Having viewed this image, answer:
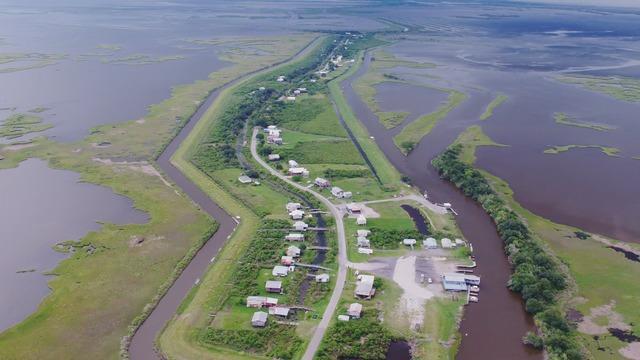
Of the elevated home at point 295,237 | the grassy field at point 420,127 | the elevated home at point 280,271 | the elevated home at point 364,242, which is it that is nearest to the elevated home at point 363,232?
the elevated home at point 364,242

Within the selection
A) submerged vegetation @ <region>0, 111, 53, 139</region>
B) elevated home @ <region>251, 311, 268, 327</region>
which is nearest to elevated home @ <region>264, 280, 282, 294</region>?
elevated home @ <region>251, 311, 268, 327</region>

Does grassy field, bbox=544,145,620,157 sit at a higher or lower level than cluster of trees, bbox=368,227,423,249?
higher

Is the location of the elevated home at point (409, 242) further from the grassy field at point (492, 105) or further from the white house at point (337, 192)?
the grassy field at point (492, 105)

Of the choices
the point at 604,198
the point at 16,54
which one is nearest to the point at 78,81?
the point at 16,54

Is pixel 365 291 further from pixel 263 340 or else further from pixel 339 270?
pixel 263 340

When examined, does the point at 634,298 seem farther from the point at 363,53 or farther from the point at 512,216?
the point at 363,53

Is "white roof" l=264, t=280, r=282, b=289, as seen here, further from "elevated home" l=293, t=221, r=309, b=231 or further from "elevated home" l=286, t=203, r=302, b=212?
"elevated home" l=286, t=203, r=302, b=212

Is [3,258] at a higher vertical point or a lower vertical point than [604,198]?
lower
